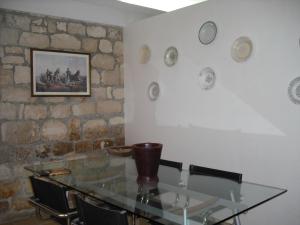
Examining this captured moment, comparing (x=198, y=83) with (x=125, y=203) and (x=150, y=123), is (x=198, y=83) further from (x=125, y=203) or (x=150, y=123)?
(x=125, y=203)

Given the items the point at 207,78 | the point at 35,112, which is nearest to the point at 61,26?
the point at 35,112

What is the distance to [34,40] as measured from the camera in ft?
10.6

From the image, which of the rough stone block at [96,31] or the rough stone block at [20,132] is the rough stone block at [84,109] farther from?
the rough stone block at [96,31]

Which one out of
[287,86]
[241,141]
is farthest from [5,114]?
[287,86]

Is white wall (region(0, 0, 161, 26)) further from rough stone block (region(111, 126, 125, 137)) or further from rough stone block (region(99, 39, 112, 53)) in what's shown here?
rough stone block (region(111, 126, 125, 137))

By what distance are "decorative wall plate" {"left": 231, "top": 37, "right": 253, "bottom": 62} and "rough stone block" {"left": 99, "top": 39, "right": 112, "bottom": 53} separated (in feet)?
5.35

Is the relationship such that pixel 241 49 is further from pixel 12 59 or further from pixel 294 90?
pixel 12 59

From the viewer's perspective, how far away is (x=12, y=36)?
122 inches

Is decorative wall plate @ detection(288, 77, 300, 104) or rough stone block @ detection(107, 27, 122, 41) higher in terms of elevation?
rough stone block @ detection(107, 27, 122, 41)

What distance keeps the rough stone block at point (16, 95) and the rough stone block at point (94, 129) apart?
680 mm

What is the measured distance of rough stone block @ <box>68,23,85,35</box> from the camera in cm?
346

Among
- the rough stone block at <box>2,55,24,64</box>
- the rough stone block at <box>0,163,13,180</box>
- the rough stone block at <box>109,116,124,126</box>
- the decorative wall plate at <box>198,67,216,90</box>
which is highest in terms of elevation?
the rough stone block at <box>2,55,24,64</box>

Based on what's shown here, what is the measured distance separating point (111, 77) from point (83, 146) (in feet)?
2.92

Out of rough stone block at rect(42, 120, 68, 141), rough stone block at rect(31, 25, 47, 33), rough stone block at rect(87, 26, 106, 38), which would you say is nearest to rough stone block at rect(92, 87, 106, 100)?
rough stone block at rect(42, 120, 68, 141)
